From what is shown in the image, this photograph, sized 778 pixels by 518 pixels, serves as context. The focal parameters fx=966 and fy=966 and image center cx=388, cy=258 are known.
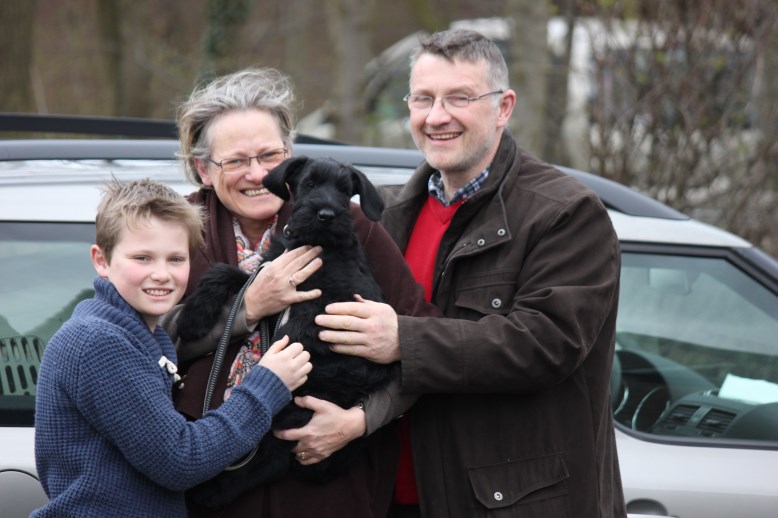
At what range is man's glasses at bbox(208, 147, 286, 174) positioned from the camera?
2.91 metres

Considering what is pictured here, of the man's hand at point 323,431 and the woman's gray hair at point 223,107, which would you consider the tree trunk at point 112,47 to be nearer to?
the woman's gray hair at point 223,107

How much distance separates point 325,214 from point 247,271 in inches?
14.7

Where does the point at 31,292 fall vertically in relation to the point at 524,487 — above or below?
above

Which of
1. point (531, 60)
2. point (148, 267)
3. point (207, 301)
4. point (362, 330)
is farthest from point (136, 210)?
point (531, 60)

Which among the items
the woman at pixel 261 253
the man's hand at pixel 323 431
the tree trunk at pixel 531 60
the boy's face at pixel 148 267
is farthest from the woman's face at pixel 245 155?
the tree trunk at pixel 531 60

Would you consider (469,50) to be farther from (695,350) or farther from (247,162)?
(695,350)

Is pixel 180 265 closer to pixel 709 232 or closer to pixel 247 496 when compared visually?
pixel 247 496

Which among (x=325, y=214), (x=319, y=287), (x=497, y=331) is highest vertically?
(x=325, y=214)

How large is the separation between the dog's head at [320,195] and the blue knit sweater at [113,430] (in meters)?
0.53

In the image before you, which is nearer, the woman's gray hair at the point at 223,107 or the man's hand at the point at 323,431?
the man's hand at the point at 323,431

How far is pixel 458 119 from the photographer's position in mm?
2967

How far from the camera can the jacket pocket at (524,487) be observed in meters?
2.73

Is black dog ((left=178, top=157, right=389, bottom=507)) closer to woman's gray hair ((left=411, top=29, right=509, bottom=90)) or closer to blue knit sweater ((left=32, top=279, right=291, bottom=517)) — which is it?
blue knit sweater ((left=32, top=279, right=291, bottom=517))

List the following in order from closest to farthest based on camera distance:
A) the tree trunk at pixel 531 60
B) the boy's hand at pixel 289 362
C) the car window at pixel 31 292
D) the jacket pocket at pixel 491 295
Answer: the boy's hand at pixel 289 362
the jacket pocket at pixel 491 295
the car window at pixel 31 292
the tree trunk at pixel 531 60
